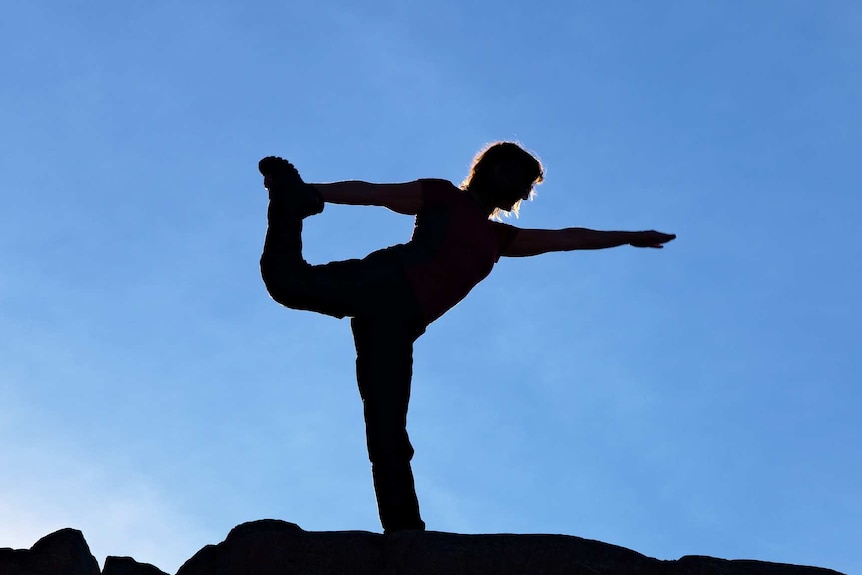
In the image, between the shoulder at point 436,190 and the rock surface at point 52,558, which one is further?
the shoulder at point 436,190

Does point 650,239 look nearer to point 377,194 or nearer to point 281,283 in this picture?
point 377,194

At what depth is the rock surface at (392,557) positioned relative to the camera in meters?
3.97

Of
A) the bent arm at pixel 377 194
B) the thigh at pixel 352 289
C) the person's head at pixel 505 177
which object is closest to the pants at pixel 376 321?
the thigh at pixel 352 289

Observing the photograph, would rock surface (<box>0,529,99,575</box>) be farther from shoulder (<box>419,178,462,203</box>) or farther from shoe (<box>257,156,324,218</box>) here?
shoulder (<box>419,178,462,203</box>)

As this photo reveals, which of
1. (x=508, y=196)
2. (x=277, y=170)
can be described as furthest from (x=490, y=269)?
(x=277, y=170)

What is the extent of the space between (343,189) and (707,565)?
7.31 ft

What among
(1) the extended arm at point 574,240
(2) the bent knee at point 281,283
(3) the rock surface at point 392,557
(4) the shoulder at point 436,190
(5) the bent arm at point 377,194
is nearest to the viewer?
(3) the rock surface at point 392,557

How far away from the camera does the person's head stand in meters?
5.58

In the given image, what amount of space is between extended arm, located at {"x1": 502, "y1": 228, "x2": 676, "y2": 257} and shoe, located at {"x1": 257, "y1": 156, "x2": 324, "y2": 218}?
108 cm

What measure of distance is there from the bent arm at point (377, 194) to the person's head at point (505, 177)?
13.3 inches

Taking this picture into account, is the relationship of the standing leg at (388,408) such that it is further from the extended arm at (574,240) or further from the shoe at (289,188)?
the extended arm at (574,240)

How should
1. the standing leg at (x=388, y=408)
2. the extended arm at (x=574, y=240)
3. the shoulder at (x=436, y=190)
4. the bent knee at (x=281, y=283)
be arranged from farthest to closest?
the extended arm at (x=574, y=240), the shoulder at (x=436, y=190), the bent knee at (x=281, y=283), the standing leg at (x=388, y=408)

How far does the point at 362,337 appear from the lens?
5.18m

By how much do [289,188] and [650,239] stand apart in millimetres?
1844
